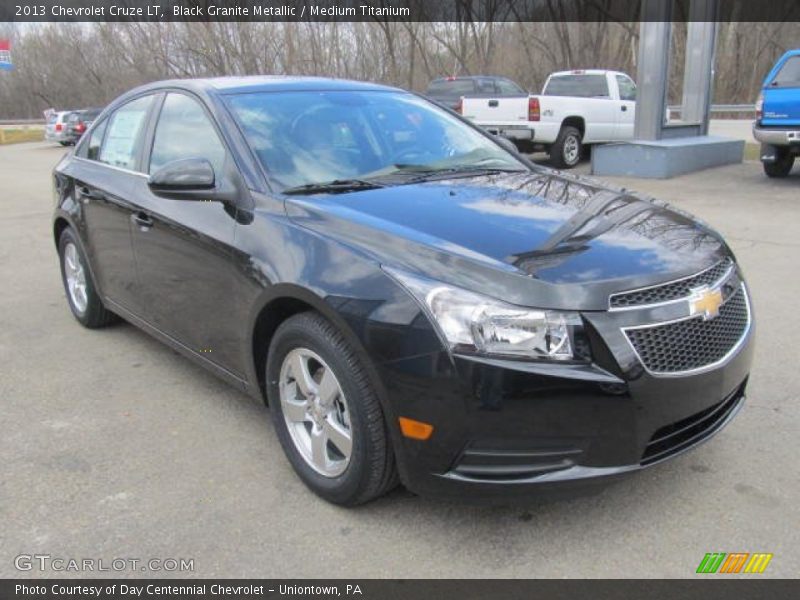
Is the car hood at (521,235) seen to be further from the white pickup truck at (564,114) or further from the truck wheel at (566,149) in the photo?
the truck wheel at (566,149)

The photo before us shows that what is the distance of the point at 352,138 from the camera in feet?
12.0

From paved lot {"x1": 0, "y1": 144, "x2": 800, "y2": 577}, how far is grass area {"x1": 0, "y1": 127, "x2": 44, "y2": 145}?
3322cm

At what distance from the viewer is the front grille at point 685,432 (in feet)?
8.31

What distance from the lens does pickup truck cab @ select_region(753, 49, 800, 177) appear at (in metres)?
10.9

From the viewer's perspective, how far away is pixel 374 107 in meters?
3.95

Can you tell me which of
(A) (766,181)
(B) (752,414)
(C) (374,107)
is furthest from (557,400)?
(A) (766,181)

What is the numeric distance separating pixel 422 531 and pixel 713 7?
14.2 m

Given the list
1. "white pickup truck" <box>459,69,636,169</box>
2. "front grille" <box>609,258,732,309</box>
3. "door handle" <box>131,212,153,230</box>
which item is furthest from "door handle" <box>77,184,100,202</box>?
"white pickup truck" <box>459,69,636,169</box>

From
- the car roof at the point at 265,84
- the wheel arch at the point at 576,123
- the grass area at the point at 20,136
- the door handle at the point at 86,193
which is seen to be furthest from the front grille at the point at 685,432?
the grass area at the point at 20,136

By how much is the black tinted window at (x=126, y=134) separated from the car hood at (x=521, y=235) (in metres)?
1.76

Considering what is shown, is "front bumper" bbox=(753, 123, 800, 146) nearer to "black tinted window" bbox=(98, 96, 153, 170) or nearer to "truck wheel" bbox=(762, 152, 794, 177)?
"truck wheel" bbox=(762, 152, 794, 177)

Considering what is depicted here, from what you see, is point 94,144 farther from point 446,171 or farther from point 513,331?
point 513,331

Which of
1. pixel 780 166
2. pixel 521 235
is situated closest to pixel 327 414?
pixel 521 235

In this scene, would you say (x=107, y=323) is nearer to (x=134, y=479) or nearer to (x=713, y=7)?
(x=134, y=479)
